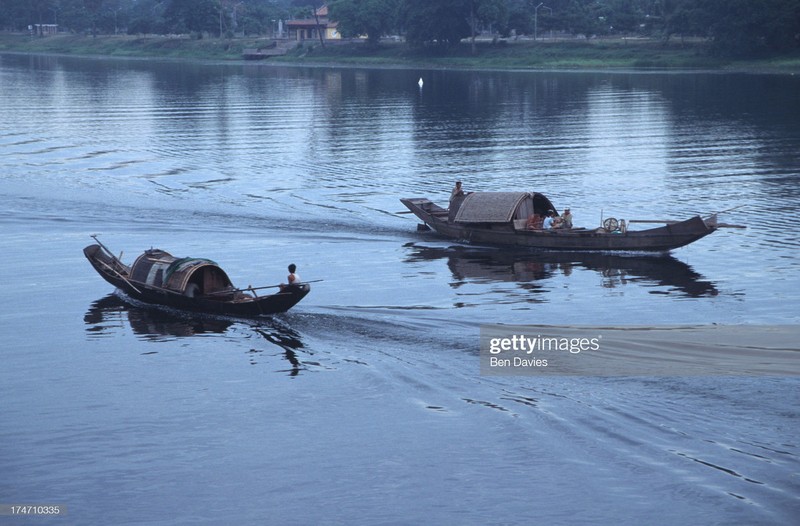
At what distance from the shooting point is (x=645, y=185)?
70562mm

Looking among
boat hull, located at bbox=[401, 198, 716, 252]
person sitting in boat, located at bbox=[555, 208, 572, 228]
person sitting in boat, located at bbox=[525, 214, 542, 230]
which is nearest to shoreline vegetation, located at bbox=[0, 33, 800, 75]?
person sitting in boat, located at bbox=[525, 214, 542, 230]

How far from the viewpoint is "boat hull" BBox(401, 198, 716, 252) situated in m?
48.9

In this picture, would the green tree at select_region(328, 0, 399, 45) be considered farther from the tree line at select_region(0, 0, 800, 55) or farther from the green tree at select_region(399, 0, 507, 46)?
the green tree at select_region(399, 0, 507, 46)

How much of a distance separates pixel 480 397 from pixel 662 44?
148745mm

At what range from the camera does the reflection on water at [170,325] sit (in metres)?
38.6

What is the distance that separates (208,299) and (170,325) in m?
1.94

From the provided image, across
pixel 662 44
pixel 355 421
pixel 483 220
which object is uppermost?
pixel 662 44

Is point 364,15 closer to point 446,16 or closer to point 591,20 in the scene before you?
point 446,16

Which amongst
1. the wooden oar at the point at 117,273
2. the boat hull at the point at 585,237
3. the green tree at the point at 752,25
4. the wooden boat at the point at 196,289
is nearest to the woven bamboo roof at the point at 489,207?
the boat hull at the point at 585,237

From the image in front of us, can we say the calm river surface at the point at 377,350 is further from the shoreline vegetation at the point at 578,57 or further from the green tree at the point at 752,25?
the shoreline vegetation at the point at 578,57

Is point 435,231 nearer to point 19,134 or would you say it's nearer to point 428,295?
point 428,295

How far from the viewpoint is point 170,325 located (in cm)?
4131

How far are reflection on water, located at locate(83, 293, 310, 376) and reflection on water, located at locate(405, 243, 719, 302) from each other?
32.1 feet

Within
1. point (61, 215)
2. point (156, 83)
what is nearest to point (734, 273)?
point (61, 215)
